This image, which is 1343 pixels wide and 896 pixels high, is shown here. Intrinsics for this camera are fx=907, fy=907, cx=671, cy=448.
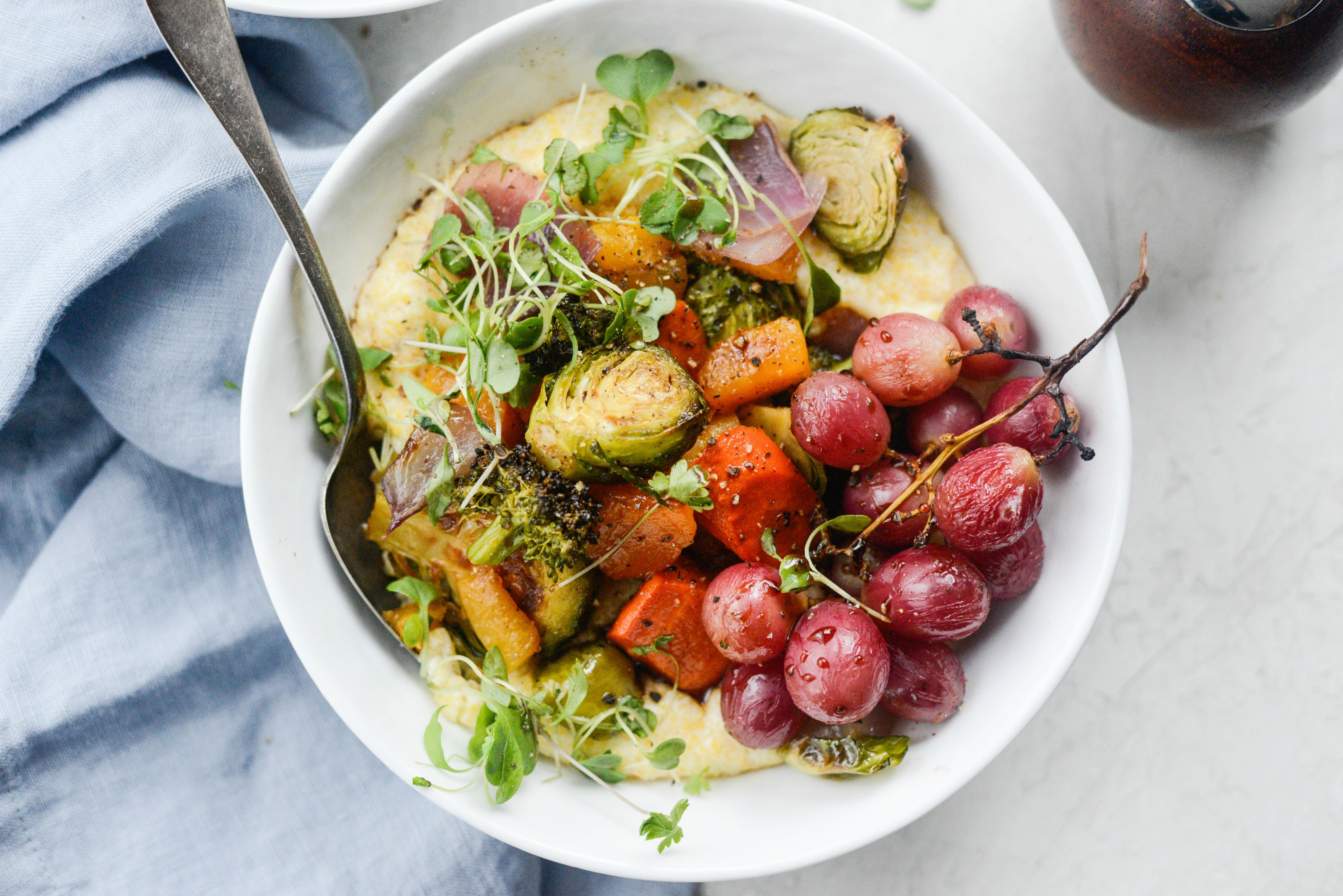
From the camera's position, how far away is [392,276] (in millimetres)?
1683

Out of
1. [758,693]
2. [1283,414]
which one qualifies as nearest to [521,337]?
[758,693]

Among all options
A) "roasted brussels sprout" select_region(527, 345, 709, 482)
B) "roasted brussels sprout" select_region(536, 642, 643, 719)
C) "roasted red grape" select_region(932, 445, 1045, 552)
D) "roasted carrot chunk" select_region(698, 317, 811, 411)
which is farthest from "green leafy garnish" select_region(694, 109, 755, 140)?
"roasted brussels sprout" select_region(536, 642, 643, 719)

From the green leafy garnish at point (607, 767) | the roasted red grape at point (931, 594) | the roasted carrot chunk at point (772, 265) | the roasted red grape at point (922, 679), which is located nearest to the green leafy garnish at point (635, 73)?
the roasted carrot chunk at point (772, 265)

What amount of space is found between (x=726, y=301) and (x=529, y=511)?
20.4 inches

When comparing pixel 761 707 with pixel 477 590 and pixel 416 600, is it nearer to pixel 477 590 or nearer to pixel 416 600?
pixel 477 590

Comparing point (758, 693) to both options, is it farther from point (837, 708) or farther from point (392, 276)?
point (392, 276)

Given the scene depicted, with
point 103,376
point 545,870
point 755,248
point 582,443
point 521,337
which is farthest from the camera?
point 545,870

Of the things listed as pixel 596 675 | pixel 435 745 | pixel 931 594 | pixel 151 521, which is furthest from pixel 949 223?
pixel 151 521

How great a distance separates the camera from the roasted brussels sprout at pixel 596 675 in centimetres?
160

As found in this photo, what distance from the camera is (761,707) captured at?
4.96ft

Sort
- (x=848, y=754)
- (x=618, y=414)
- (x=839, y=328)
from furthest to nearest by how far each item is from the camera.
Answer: (x=839, y=328)
(x=848, y=754)
(x=618, y=414)

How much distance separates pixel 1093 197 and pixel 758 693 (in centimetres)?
127

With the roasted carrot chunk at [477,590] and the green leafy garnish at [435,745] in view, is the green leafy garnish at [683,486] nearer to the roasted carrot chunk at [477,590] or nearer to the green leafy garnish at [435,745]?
the roasted carrot chunk at [477,590]

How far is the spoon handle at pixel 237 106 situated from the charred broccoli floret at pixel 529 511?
359 millimetres
